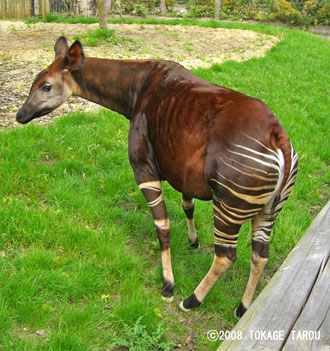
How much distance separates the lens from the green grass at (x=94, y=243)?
266 cm

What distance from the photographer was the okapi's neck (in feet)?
10.1

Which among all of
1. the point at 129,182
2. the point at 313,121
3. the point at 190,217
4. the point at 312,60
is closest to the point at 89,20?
the point at 312,60

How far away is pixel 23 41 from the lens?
27.3 ft

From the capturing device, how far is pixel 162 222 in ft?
9.71

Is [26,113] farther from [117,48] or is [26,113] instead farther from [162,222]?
[117,48]

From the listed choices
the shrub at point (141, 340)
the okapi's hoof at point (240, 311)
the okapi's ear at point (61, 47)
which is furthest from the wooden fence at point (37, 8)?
the shrub at point (141, 340)

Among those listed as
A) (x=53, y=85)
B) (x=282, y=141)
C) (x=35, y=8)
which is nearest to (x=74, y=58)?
(x=53, y=85)

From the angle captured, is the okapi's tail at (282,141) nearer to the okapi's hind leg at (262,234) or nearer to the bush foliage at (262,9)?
the okapi's hind leg at (262,234)

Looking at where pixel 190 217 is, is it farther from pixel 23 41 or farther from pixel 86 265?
pixel 23 41

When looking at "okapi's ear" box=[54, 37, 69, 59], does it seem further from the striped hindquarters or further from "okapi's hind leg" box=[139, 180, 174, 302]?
the striped hindquarters

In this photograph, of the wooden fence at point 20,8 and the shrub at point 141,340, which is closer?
the shrub at point 141,340

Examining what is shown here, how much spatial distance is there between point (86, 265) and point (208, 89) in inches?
58.5

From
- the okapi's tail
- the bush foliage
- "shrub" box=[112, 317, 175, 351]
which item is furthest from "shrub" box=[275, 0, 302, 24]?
"shrub" box=[112, 317, 175, 351]

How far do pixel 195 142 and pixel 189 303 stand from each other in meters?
1.12
